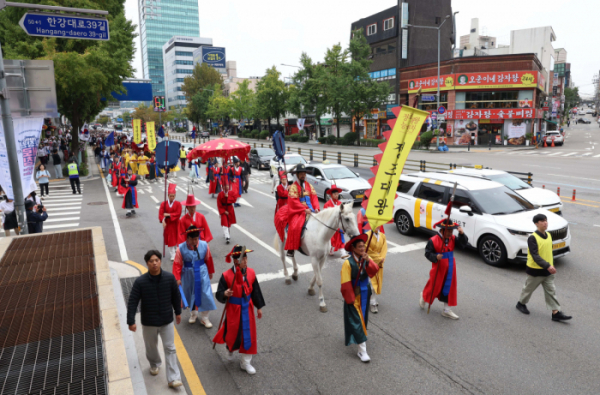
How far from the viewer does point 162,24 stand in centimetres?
16362

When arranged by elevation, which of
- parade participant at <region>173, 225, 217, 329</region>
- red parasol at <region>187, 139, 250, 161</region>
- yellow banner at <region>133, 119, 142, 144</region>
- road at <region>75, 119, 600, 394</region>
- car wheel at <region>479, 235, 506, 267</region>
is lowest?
road at <region>75, 119, 600, 394</region>

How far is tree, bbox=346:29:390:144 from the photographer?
4831 centimetres

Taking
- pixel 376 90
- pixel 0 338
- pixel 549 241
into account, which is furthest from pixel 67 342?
pixel 376 90

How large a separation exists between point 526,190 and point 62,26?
512 inches

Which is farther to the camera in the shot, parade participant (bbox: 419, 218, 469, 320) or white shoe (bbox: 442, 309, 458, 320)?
white shoe (bbox: 442, 309, 458, 320)

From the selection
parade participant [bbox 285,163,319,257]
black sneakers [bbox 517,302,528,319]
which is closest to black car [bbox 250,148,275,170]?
parade participant [bbox 285,163,319,257]

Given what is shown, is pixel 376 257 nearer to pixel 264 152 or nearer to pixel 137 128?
pixel 137 128

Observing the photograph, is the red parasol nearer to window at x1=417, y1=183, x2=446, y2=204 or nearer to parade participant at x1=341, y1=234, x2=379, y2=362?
window at x1=417, y1=183, x2=446, y2=204

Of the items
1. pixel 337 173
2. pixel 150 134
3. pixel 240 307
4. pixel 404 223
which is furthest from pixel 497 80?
pixel 240 307

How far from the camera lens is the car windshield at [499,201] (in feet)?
31.1

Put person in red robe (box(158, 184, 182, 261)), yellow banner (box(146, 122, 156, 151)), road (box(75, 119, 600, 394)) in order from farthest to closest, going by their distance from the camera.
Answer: yellow banner (box(146, 122, 156, 151))
person in red robe (box(158, 184, 182, 261))
road (box(75, 119, 600, 394))

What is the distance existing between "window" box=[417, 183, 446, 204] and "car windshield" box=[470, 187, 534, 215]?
0.89 meters

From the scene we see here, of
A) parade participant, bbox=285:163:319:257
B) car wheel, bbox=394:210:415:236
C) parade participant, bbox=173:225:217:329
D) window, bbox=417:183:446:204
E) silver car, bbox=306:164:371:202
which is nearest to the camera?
parade participant, bbox=173:225:217:329

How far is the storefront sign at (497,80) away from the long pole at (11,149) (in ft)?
A: 159
